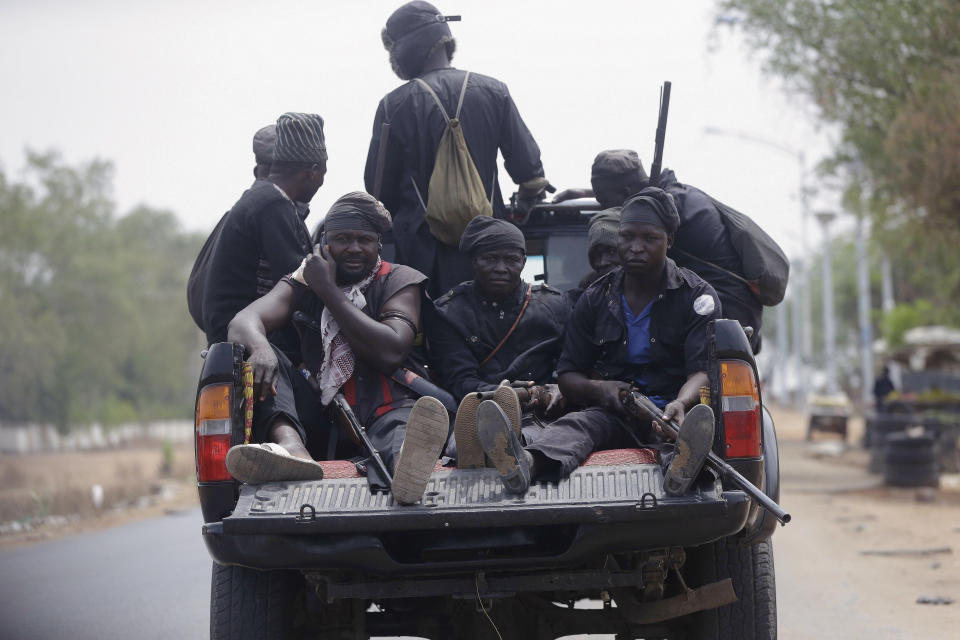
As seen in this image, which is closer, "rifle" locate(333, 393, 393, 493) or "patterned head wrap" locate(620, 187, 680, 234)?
"rifle" locate(333, 393, 393, 493)

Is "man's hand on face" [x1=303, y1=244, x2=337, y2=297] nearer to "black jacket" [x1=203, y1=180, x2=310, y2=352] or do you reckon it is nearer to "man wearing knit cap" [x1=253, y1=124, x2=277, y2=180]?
"black jacket" [x1=203, y1=180, x2=310, y2=352]

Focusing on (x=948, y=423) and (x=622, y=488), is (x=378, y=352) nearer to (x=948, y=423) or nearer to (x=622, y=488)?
(x=622, y=488)

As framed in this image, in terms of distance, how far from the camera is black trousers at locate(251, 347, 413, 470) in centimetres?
482

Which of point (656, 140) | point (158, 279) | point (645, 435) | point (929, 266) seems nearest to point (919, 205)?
point (929, 266)

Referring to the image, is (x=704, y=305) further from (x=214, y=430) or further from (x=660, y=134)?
Answer: (x=214, y=430)

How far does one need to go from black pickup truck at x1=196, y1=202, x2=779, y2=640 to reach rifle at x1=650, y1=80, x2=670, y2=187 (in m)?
1.55

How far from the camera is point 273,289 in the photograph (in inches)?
208

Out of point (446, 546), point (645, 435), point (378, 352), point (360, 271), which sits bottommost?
point (446, 546)

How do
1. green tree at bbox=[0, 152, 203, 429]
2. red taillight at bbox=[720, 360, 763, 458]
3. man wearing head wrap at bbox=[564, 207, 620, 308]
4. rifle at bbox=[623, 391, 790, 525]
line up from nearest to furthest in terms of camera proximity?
rifle at bbox=[623, 391, 790, 525] < red taillight at bbox=[720, 360, 763, 458] < man wearing head wrap at bbox=[564, 207, 620, 308] < green tree at bbox=[0, 152, 203, 429]

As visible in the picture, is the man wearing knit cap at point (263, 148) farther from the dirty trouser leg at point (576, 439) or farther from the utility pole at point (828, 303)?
the utility pole at point (828, 303)

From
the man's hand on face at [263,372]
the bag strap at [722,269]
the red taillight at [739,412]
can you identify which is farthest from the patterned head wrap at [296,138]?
the red taillight at [739,412]

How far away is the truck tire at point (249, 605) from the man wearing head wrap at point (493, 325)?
3.83 feet

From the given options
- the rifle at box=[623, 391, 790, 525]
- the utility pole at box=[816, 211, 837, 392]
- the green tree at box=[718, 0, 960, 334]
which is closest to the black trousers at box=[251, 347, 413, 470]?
the rifle at box=[623, 391, 790, 525]

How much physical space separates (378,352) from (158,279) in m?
66.9
